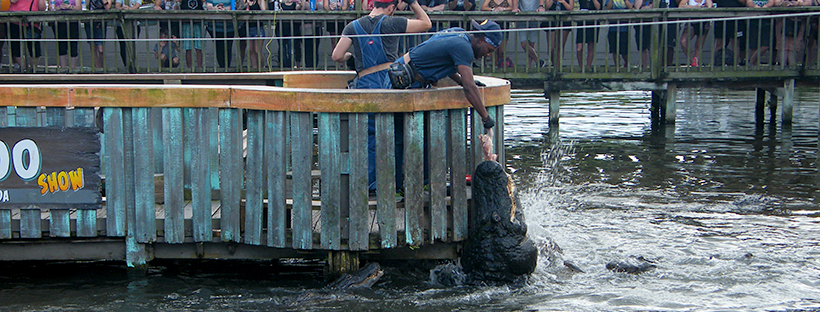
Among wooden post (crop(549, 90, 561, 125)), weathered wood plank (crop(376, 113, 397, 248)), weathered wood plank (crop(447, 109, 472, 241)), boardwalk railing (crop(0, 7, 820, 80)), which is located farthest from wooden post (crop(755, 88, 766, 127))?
weathered wood plank (crop(376, 113, 397, 248))

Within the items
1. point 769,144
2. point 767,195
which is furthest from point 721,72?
point 767,195

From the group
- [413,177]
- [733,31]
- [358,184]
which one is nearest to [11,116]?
[358,184]

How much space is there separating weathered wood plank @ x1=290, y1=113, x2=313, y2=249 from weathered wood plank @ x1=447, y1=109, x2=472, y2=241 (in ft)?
3.11

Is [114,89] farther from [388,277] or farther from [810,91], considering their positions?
[810,91]

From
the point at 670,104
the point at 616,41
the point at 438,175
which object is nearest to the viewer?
the point at 438,175

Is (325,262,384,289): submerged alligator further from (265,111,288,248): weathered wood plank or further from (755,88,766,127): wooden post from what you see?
(755,88,766,127): wooden post

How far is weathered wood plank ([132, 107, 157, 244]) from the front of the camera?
5.65m

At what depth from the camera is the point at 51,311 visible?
538 centimetres

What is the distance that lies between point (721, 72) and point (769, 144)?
1.70 meters

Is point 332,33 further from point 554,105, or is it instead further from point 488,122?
point 488,122

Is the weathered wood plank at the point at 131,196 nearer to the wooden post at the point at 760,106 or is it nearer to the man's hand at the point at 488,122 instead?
the man's hand at the point at 488,122

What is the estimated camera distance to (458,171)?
575 cm

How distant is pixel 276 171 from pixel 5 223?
1869 millimetres

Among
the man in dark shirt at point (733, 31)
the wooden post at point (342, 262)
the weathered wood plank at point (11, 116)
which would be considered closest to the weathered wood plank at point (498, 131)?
the wooden post at point (342, 262)
